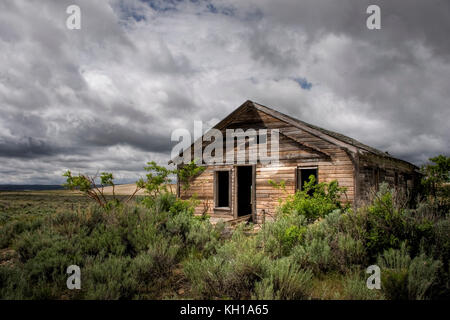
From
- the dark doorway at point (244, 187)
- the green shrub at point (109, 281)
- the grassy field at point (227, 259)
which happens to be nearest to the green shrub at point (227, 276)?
the grassy field at point (227, 259)

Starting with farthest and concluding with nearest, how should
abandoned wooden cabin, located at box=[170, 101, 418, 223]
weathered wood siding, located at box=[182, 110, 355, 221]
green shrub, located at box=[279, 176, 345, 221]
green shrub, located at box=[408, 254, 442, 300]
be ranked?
weathered wood siding, located at box=[182, 110, 355, 221]
abandoned wooden cabin, located at box=[170, 101, 418, 223]
green shrub, located at box=[279, 176, 345, 221]
green shrub, located at box=[408, 254, 442, 300]

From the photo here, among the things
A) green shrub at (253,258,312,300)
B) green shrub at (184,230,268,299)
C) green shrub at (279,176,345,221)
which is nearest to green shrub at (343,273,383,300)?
green shrub at (253,258,312,300)

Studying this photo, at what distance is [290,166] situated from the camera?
10.9 meters

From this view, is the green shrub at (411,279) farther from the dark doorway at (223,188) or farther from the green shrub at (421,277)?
the dark doorway at (223,188)

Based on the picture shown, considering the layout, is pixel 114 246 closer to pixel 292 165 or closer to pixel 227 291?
pixel 227 291

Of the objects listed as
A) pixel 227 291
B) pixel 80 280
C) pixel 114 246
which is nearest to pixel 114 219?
pixel 114 246

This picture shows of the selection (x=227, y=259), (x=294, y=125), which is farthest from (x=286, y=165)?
(x=227, y=259)

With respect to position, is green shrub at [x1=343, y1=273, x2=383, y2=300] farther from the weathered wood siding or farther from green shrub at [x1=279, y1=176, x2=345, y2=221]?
the weathered wood siding

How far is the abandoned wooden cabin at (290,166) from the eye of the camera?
32.1 feet

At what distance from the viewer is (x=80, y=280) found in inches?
166

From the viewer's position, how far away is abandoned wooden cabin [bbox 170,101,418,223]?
9.80 metres

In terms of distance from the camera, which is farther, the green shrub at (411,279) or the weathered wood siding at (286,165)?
the weathered wood siding at (286,165)
